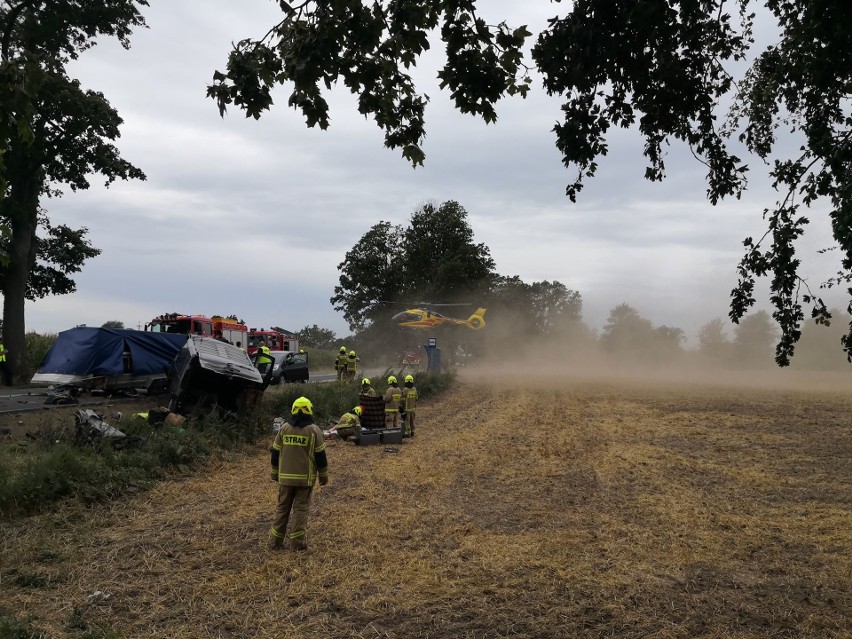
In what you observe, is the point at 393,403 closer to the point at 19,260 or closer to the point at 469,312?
the point at 19,260

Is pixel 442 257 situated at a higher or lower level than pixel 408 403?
higher

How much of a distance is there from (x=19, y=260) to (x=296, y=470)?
78.2ft

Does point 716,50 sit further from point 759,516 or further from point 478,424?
point 478,424

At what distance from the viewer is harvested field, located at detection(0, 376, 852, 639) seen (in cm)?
552

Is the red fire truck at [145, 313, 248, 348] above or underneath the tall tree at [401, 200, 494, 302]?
underneath

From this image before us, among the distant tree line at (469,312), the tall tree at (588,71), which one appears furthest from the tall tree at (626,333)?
the tall tree at (588,71)

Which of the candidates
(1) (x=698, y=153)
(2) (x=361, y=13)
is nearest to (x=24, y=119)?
(2) (x=361, y=13)

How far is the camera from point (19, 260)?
25750 mm

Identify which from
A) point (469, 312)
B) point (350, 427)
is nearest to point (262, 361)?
point (350, 427)

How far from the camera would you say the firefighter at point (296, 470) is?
24.2ft

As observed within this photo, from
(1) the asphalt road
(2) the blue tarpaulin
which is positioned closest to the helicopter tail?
(2) the blue tarpaulin

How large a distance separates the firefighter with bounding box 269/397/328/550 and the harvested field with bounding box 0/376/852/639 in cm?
32

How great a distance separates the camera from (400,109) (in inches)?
239

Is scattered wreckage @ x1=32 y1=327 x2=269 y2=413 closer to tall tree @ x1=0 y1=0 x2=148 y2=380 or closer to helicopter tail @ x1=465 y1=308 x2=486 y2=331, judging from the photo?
tall tree @ x1=0 y1=0 x2=148 y2=380
